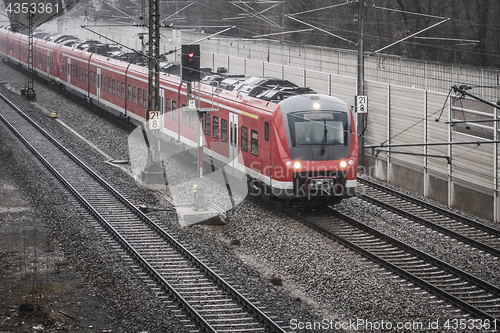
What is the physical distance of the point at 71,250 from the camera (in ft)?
58.7

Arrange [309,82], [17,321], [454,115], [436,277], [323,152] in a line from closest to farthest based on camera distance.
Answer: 1. [17,321]
2. [436,277]
3. [323,152]
4. [454,115]
5. [309,82]

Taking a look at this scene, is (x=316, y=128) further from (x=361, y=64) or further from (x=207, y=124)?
(x=361, y=64)

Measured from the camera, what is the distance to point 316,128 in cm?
1948

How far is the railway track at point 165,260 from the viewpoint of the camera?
13.6 metres

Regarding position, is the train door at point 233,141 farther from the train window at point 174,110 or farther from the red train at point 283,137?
the train window at point 174,110

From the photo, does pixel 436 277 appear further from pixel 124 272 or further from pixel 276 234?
pixel 124 272

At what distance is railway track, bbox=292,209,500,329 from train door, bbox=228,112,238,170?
2.64 meters

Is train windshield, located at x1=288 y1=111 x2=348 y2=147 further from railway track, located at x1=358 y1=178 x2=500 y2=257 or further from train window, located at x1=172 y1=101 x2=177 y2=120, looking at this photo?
train window, located at x1=172 y1=101 x2=177 y2=120

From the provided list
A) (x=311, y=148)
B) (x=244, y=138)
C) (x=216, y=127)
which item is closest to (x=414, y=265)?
(x=311, y=148)

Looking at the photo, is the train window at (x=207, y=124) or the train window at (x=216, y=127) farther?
the train window at (x=207, y=124)

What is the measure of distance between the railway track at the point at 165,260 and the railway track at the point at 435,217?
6.67 m

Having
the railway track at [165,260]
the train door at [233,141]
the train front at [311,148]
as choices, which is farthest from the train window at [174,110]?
the train front at [311,148]

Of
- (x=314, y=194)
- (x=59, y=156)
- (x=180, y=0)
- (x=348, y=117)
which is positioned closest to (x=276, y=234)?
(x=314, y=194)

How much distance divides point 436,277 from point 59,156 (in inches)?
701
